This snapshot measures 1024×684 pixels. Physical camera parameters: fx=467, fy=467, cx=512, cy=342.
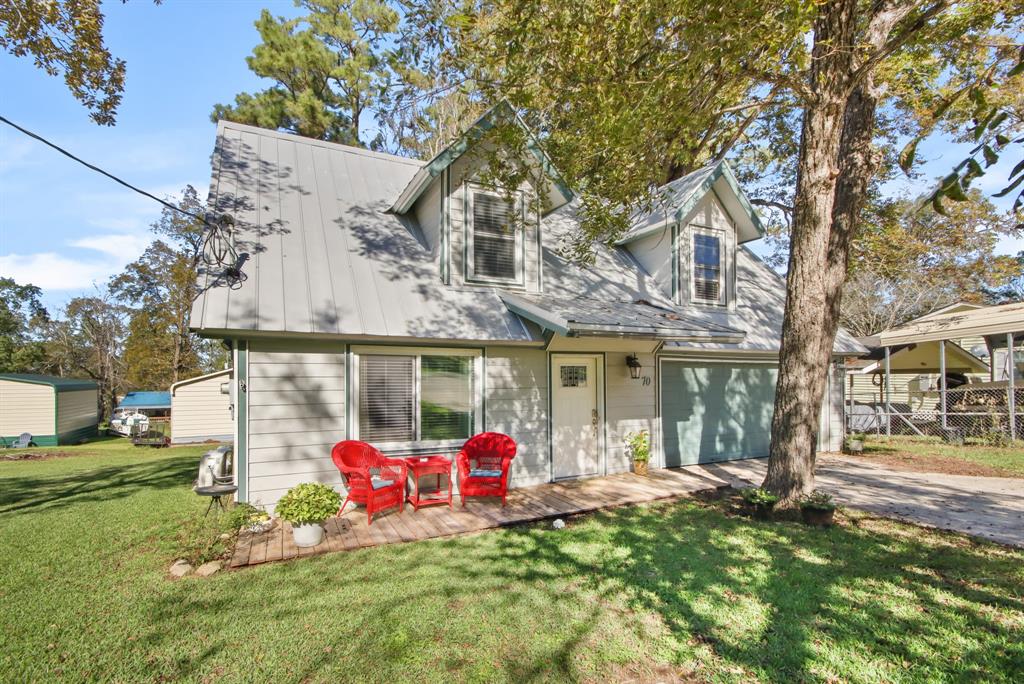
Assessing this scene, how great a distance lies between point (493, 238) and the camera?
812 centimetres

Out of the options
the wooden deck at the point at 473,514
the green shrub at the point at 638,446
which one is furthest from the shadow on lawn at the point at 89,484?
the green shrub at the point at 638,446

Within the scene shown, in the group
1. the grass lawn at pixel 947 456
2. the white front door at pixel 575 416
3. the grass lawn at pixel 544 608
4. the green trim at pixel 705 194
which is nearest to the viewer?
the grass lawn at pixel 544 608

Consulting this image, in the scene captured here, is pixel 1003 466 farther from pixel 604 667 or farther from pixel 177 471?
pixel 177 471

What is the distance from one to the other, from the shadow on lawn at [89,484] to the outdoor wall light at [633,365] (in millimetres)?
8905

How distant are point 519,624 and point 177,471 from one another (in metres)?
10.6

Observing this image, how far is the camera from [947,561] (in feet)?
15.7

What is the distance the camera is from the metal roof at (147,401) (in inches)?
893

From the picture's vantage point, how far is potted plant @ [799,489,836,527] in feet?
19.1

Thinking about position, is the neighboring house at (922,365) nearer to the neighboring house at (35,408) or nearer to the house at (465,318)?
the house at (465,318)

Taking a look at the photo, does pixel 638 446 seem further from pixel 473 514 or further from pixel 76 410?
pixel 76 410

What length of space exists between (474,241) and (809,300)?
5048 mm

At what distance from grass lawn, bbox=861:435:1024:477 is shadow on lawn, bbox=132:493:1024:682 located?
5333mm

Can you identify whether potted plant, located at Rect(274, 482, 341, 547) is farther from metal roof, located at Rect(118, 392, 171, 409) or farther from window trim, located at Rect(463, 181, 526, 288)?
metal roof, located at Rect(118, 392, 171, 409)

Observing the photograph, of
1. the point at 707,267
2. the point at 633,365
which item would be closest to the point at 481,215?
the point at 633,365
